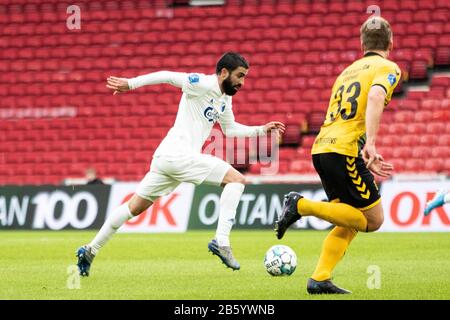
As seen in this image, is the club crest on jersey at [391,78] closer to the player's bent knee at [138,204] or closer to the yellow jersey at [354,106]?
the yellow jersey at [354,106]

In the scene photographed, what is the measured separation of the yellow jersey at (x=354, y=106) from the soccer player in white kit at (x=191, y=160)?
1.71m

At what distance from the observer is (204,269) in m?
9.70

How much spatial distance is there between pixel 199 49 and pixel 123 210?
46.2ft

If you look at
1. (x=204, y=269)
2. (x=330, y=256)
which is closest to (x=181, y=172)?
(x=204, y=269)

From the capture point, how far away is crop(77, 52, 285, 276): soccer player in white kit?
8734mm

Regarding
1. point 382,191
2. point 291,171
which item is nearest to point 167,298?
point 382,191

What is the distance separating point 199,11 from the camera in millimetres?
23016

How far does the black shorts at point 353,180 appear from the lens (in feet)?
23.2

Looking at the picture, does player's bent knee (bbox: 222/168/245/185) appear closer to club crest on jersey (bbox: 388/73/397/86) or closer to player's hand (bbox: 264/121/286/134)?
player's hand (bbox: 264/121/286/134)

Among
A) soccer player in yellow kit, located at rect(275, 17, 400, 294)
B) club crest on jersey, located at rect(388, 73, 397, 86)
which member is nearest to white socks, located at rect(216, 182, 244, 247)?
soccer player in yellow kit, located at rect(275, 17, 400, 294)

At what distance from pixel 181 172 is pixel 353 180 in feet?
7.20

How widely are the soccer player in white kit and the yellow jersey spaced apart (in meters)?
1.71
